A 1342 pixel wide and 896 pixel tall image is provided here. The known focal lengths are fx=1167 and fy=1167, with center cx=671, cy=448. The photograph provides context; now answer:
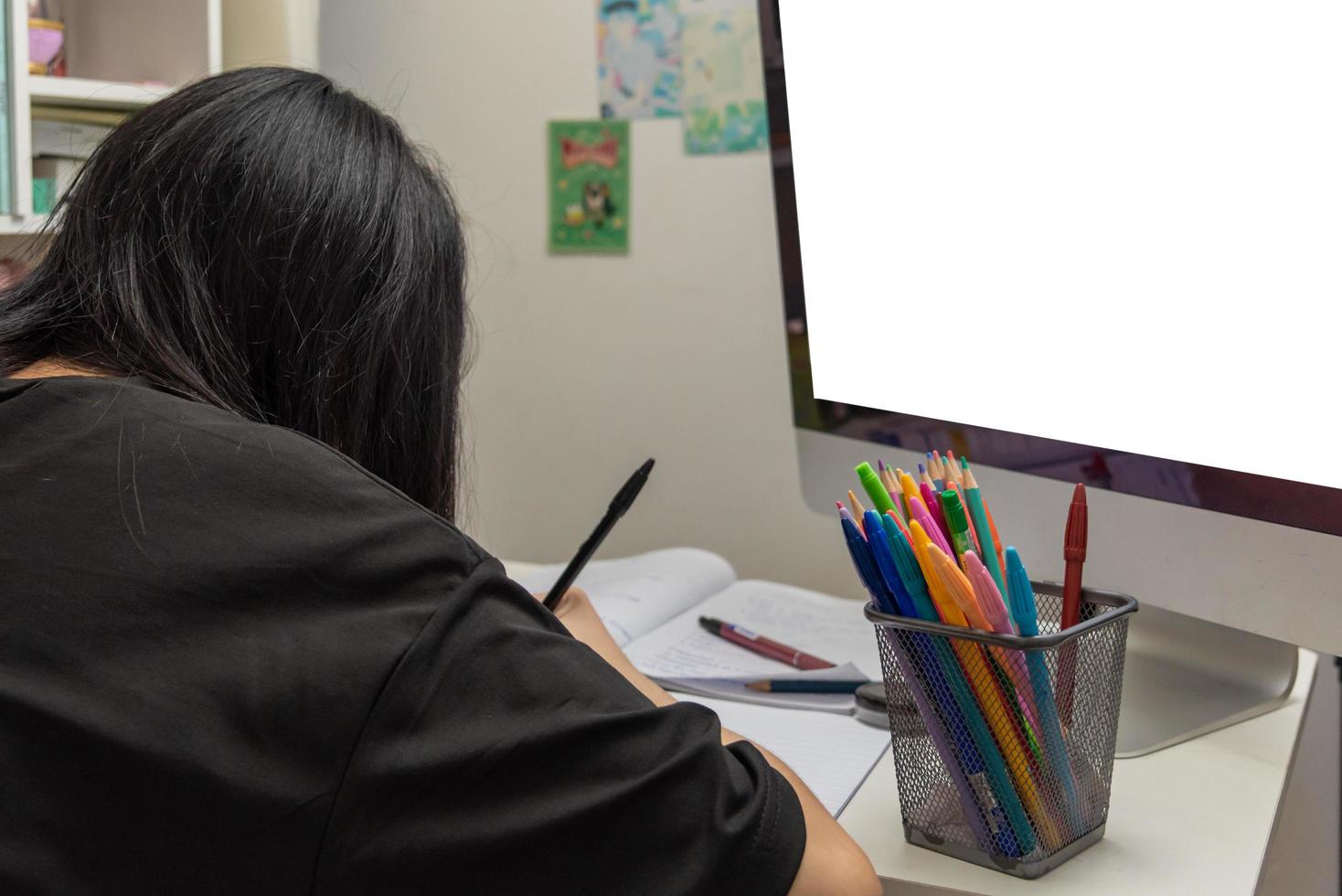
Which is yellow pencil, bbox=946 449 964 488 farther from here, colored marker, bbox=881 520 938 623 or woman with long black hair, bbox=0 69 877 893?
woman with long black hair, bbox=0 69 877 893

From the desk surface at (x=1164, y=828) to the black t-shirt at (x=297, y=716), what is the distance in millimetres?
155

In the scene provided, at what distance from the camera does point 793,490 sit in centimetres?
137

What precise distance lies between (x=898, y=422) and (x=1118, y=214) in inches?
8.9

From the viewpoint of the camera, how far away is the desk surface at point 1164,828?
1.88ft

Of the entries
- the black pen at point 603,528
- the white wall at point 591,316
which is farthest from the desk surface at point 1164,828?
the white wall at point 591,316

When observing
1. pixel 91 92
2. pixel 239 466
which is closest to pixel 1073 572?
pixel 239 466

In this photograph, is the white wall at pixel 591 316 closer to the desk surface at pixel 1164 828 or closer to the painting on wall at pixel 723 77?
the painting on wall at pixel 723 77

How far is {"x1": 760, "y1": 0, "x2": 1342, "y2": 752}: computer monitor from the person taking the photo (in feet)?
1.96

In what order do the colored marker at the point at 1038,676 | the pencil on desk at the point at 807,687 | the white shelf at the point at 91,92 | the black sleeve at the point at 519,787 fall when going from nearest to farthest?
the black sleeve at the point at 519,787 → the colored marker at the point at 1038,676 → the pencil on desk at the point at 807,687 → the white shelf at the point at 91,92

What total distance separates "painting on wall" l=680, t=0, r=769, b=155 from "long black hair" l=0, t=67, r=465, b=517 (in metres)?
0.74

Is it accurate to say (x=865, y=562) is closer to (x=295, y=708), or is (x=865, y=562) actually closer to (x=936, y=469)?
(x=936, y=469)

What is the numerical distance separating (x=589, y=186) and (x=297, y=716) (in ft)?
3.47

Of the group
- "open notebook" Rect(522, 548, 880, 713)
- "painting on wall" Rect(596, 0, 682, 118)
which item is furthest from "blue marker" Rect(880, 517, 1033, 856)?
"painting on wall" Rect(596, 0, 682, 118)

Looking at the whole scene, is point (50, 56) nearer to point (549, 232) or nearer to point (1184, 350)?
point (549, 232)
